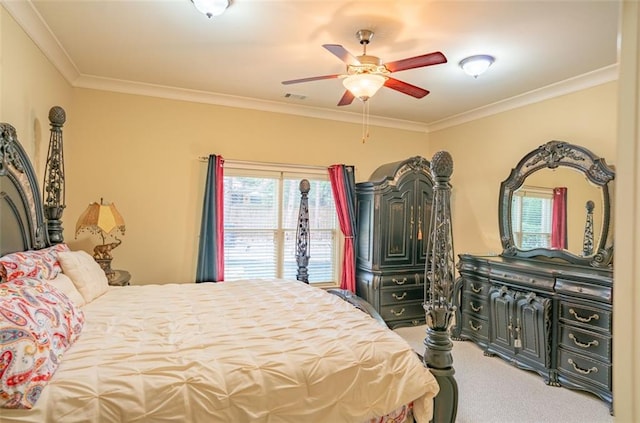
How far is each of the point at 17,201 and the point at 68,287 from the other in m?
0.67

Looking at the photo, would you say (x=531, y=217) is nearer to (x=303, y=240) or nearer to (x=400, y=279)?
(x=400, y=279)

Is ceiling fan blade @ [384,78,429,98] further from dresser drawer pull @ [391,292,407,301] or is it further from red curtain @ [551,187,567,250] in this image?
dresser drawer pull @ [391,292,407,301]

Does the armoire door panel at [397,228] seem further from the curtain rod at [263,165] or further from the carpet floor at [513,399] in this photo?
the carpet floor at [513,399]

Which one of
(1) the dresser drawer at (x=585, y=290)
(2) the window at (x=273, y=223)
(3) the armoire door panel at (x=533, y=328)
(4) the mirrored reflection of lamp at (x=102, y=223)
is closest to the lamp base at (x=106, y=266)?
(4) the mirrored reflection of lamp at (x=102, y=223)

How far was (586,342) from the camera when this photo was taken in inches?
115

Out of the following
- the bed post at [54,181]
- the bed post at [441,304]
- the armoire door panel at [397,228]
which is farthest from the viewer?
the armoire door panel at [397,228]

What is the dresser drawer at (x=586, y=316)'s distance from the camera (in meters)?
2.80

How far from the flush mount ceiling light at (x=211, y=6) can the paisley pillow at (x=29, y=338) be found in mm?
1844

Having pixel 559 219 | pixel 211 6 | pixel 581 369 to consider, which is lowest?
pixel 581 369

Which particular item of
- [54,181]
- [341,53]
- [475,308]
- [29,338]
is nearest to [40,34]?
[54,181]

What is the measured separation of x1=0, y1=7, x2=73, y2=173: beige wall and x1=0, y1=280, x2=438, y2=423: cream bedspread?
4.87 ft

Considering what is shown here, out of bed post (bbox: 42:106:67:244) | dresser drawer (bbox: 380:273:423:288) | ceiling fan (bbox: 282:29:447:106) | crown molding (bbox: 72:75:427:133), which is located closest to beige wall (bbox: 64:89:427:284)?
crown molding (bbox: 72:75:427:133)

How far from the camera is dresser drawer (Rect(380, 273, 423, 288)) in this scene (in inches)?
177

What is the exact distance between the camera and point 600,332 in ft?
9.26
